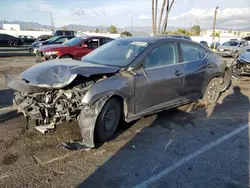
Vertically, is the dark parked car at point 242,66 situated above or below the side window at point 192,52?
below

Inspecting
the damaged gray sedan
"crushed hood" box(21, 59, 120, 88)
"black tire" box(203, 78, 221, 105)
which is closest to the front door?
the damaged gray sedan

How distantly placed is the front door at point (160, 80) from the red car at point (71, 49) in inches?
265

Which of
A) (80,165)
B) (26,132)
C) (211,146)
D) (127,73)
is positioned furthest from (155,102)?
(26,132)

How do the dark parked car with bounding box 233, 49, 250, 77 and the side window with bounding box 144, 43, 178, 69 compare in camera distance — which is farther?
the dark parked car with bounding box 233, 49, 250, 77

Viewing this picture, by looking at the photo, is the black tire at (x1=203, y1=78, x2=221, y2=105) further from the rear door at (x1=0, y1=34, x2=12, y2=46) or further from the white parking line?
the rear door at (x1=0, y1=34, x2=12, y2=46)

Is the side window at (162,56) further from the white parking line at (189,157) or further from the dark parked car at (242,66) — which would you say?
the dark parked car at (242,66)

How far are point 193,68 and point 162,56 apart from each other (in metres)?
0.99

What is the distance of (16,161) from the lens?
331 centimetres

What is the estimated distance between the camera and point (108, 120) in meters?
3.99

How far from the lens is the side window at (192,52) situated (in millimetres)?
5141

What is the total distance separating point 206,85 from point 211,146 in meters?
2.29

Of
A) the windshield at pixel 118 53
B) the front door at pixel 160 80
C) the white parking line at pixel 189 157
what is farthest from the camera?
the windshield at pixel 118 53

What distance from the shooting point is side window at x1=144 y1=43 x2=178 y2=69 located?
14.5 ft

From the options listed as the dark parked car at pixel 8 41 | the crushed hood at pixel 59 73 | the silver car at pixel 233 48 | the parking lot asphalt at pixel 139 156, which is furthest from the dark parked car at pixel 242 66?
the dark parked car at pixel 8 41
